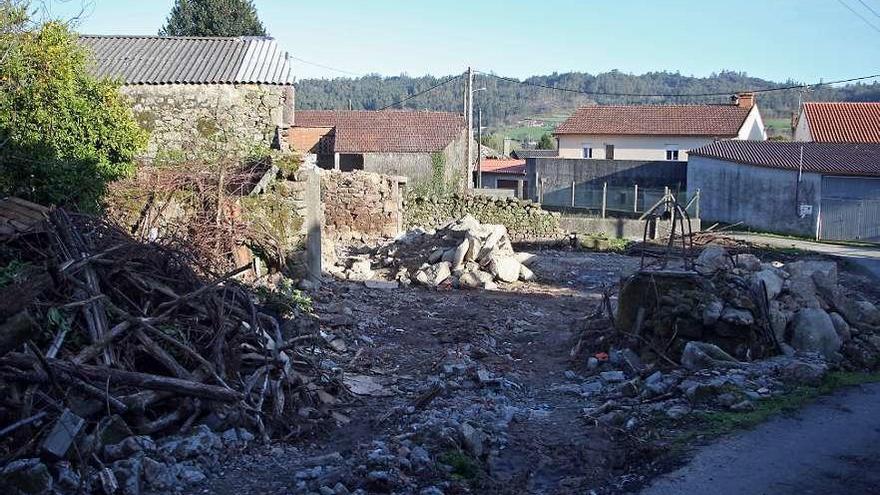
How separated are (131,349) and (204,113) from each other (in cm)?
1264

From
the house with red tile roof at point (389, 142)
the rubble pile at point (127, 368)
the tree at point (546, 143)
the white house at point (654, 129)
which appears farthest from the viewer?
the tree at point (546, 143)

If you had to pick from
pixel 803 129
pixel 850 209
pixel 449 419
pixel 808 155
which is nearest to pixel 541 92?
pixel 803 129

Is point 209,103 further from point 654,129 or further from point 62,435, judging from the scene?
point 654,129

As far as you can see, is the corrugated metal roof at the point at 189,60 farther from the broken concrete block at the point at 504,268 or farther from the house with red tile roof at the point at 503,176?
the house with red tile roof at the point at 503,176

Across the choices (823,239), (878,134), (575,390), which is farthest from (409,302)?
(878,134)

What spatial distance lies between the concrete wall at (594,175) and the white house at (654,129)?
12192mm

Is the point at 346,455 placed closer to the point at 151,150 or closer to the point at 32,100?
the point at 32,100

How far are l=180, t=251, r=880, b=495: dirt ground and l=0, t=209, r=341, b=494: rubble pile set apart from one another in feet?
1.41

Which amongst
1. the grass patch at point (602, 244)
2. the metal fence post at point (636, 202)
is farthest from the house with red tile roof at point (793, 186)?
the grass patch at point (602, 244)

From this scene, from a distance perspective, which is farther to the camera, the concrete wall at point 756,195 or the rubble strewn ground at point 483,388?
the concrete wall at point 756,195

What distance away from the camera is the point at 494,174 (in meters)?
53.5

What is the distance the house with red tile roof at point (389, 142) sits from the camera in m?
41.2

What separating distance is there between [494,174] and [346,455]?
156 ft

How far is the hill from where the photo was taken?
10031 centimetres
